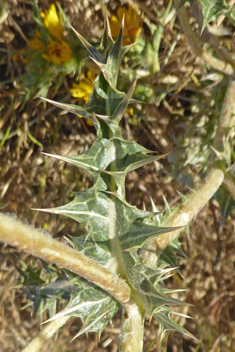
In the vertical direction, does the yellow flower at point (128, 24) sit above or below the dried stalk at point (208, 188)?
above

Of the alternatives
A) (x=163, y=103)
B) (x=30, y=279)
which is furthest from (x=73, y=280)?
(x=163, y=103)

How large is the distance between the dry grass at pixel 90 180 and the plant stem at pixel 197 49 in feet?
1.08

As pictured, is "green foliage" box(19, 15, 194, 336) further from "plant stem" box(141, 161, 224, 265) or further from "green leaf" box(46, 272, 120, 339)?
"plant stem" box(141, 161, 224, 265)

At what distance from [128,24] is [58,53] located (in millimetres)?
296

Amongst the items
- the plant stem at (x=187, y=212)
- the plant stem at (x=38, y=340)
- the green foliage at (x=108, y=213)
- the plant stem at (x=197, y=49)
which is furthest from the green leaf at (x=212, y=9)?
the plant stem at (x=38, y=340)

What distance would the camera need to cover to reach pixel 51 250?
0.54 metres

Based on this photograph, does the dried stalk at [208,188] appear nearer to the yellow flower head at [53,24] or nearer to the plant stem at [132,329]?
the plant stem at [132,329]

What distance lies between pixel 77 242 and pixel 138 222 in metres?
0.16

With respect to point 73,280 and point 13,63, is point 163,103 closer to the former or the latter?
point 13,63

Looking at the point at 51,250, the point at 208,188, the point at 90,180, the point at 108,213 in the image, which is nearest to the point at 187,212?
the point at 208,188

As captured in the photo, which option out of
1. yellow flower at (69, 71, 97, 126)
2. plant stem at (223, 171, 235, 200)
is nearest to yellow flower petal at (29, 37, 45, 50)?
yellow flower at (69, 71, 97, 126)

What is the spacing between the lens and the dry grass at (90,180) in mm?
1601

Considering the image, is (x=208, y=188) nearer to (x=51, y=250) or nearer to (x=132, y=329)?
(x=132, y=329)

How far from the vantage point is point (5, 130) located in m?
1.78
